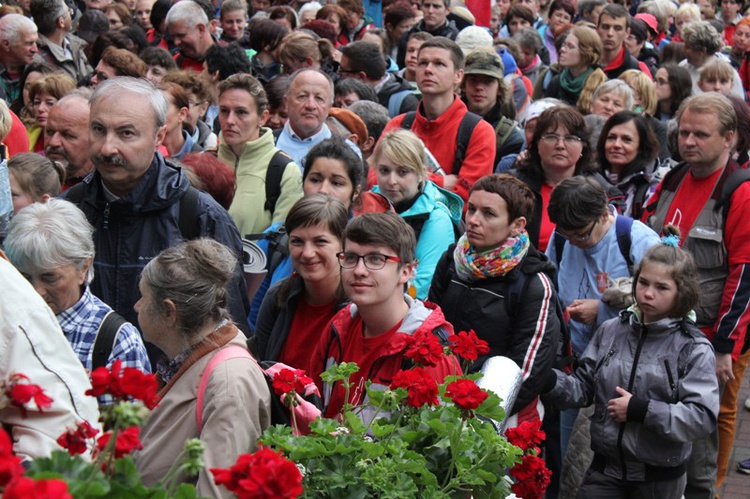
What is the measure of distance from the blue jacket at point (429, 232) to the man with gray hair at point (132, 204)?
1160mm

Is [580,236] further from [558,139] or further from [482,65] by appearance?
[482,65]

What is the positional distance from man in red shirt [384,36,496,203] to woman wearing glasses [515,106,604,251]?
48 cm

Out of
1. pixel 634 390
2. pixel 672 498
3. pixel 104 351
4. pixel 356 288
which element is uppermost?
pixel 356 288

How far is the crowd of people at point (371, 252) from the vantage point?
131 inches

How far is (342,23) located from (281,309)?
29.4 ft

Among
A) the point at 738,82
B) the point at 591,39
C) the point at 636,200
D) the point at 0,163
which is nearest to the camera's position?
the point at 0,163

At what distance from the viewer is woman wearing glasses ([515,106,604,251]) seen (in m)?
6.43

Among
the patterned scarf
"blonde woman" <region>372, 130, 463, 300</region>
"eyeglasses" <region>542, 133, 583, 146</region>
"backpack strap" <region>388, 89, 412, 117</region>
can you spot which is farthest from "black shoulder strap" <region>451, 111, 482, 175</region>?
the patterned scarf

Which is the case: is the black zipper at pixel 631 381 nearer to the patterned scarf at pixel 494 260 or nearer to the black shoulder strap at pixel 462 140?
the patterned scarf at pixel 494 260

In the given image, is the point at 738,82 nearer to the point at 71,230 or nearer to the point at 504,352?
the point at 504,352

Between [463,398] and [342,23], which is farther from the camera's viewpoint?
[342,23]

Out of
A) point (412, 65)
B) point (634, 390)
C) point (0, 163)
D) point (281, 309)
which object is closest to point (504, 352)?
point (634, 390)

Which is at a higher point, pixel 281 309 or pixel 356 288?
pixel 356 288

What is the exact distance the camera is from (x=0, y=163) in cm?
421
